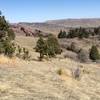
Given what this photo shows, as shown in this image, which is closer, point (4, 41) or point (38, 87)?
point (38, 87)

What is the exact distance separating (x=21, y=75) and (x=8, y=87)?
8.59 ft

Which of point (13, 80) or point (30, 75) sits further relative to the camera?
point (30, 75)

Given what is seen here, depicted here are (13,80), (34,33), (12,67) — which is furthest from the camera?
(34,33)

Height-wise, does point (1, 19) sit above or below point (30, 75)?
above

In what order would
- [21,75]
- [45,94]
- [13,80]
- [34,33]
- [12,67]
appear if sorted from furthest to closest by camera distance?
[34,33] → [12,67] → [21,75] → [13,80] → [45,94]

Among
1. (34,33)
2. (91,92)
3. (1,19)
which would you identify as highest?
(1,19)

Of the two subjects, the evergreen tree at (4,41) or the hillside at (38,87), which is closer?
the hillside at (38,87)

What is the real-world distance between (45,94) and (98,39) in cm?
9414

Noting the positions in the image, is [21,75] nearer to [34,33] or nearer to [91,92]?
[91,92]

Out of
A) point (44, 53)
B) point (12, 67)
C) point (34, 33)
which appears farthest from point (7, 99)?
point (34, 33)

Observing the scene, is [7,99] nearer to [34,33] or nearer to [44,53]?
[44,53]

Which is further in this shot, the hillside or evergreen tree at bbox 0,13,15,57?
evergreen tree at bbox 0,13,15,57

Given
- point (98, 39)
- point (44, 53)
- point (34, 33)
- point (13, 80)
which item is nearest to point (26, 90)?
point (13, 80)

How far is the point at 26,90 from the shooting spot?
10875 mm
